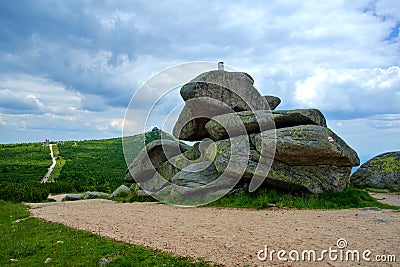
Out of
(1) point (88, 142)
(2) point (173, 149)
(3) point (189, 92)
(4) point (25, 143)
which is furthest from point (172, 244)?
(4) point (25, 143)

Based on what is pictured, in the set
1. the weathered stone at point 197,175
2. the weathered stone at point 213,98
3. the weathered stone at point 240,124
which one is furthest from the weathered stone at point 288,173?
the weathered stone at point 213,98

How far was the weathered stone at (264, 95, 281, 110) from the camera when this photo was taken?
2352 centimetres

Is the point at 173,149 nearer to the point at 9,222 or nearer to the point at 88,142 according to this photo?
the point at 9,222

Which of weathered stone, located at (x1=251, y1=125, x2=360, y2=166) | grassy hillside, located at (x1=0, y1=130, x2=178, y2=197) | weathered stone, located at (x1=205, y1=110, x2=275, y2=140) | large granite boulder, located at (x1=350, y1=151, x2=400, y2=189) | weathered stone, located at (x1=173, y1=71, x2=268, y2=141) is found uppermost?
weathered stone, located at (x1=173, y1=71, x2=268, y2=141)

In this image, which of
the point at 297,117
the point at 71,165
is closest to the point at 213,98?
the point at 297,117

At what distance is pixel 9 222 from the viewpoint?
48.7 ft

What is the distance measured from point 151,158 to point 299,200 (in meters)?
10.9

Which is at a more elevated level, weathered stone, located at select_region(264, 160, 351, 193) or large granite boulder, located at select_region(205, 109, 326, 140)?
large granite boulder, located at select_region(205, 109, 326, 140)

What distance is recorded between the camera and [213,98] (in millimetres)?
20906

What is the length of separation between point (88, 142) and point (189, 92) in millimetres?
81422

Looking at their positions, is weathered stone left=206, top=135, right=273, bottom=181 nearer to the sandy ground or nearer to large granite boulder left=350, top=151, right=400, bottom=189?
the sandy ground

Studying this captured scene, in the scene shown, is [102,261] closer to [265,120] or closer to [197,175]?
[197,175]

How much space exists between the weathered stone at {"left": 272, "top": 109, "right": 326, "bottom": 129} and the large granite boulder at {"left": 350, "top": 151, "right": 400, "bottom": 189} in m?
7.81

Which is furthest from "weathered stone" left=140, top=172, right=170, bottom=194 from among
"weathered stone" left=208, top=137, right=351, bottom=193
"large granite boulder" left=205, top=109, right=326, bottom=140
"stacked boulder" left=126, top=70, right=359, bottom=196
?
"large granite boulder" left=205, top=109, right=326, bottom=140
